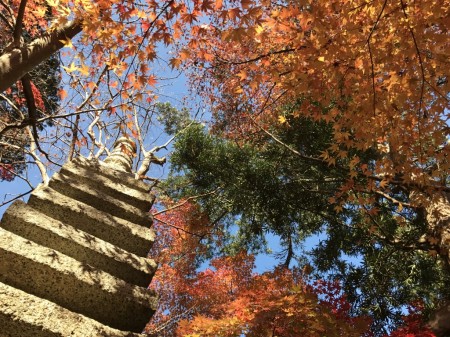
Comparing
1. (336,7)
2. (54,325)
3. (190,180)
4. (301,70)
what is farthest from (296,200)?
(54,325)

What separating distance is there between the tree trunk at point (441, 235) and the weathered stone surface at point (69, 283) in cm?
606

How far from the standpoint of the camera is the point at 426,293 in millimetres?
9883

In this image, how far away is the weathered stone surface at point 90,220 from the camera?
3.71m

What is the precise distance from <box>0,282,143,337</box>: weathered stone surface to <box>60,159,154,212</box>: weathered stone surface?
78.4 inches

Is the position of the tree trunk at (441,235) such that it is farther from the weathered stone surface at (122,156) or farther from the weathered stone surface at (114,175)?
the weathered stone surface at (122,156)

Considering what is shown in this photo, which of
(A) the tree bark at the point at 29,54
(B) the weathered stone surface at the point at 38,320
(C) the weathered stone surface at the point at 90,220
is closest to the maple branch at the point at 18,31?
(A) the tree bark at the point at 29,54

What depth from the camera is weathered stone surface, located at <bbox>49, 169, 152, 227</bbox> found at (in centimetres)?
421

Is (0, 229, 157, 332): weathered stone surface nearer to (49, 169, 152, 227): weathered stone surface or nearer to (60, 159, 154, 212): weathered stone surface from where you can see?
(49, 169, 152, 227): weathered stone surface

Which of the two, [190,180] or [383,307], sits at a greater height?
[190,180]

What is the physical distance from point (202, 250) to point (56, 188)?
12.1 metres

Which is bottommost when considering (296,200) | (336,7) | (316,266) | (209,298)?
(209,298)

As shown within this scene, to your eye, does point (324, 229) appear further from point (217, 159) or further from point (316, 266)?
point (217, 159)

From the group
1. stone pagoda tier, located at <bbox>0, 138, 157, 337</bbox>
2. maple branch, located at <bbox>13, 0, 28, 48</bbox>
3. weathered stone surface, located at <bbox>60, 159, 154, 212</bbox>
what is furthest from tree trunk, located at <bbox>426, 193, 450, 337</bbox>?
maple branch, located at <bbox>13, 0, 28, 48</bbox>

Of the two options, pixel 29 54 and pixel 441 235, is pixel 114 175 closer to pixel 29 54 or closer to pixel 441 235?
pixel 29 54
